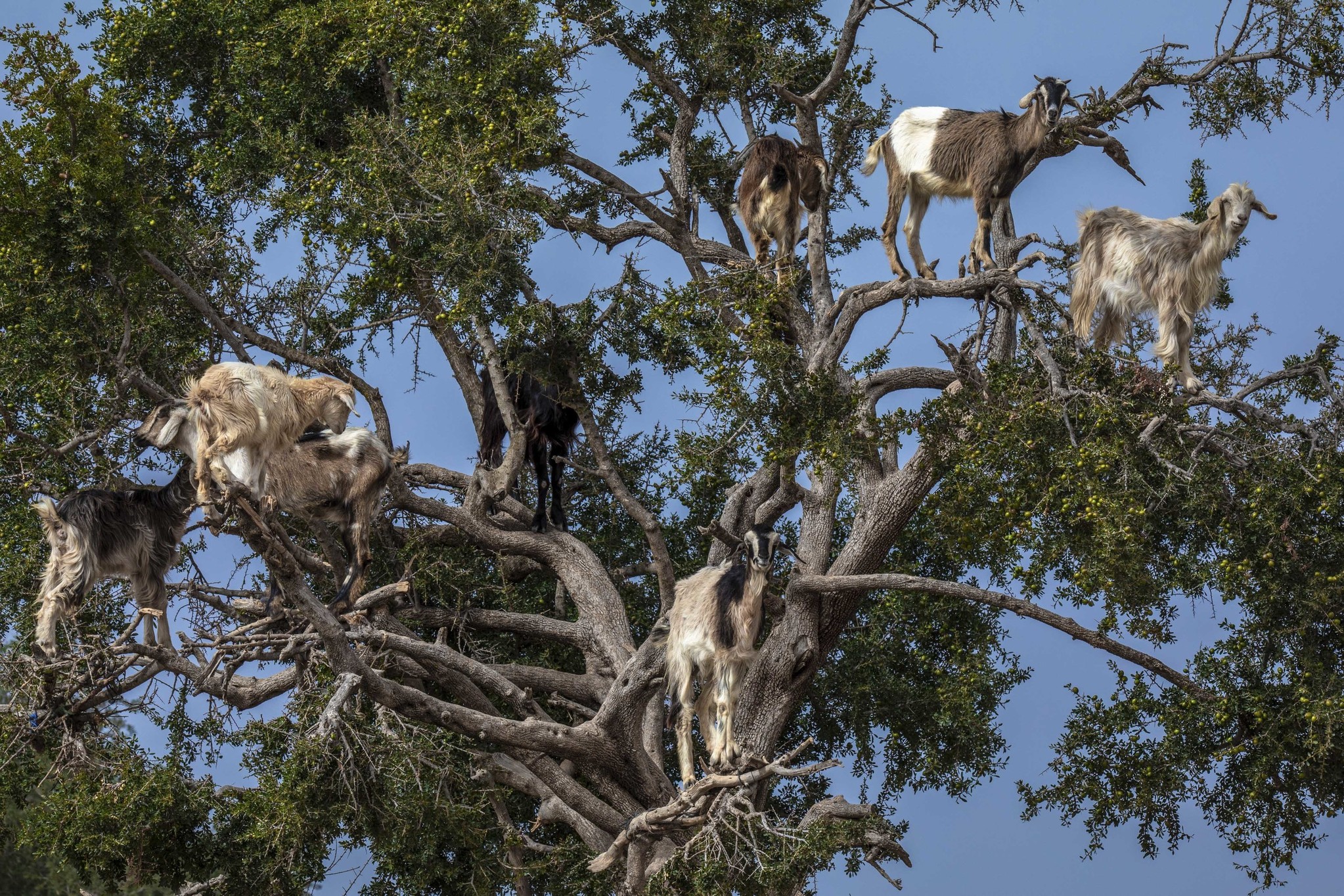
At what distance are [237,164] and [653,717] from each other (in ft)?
17.9

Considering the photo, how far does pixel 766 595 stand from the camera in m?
8.66

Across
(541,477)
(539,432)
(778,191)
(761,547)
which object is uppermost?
(778,191)

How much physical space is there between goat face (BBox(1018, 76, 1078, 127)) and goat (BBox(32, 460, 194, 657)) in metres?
6.00

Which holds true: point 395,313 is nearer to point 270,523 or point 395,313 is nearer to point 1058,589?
point 270,523

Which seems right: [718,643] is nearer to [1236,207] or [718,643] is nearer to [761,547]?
[761,547]

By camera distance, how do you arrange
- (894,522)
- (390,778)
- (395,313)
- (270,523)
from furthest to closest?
(395,313) → (894,522) → (390,778) → (270,523)

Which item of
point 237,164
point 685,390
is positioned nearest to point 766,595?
point 685,390

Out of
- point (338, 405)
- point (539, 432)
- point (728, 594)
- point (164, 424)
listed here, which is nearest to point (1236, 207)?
point (728, 594)

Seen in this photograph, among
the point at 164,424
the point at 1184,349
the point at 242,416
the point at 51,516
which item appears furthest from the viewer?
the point at 1184,349

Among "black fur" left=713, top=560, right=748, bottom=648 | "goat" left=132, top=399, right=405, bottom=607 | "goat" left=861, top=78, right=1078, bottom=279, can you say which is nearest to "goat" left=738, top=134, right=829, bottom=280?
"goat" left=861, top=78, right=1078, bottom=279

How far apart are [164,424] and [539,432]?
347cm

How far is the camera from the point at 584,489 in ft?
39.3

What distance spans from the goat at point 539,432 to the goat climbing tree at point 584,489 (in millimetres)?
264

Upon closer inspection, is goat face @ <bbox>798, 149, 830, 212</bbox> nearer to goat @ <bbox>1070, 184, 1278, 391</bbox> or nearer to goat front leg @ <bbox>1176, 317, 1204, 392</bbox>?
goat @ <bbox>1070, 184, 1278, 391</bbox>
